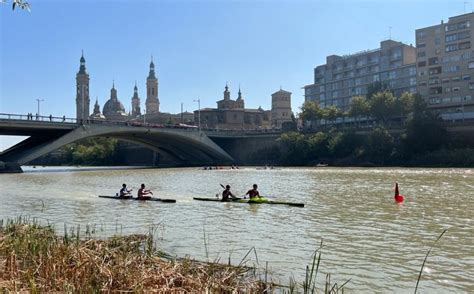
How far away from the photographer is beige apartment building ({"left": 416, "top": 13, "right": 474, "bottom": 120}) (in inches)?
3846

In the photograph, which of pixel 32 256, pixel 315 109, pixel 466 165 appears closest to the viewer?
pixel 32 256

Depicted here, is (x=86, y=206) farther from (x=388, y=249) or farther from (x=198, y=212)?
(x=388, y=249)

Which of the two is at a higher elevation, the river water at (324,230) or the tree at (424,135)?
the tree at (424,135)

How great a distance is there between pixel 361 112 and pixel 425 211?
76.1m

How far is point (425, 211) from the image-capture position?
72.5 feet

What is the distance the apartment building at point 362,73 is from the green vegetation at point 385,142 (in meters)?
24.6

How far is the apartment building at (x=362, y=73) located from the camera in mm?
123250

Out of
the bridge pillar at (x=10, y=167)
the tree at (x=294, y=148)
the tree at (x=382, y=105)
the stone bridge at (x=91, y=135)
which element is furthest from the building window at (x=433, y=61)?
the bridge pillar at (x=10, y=167)

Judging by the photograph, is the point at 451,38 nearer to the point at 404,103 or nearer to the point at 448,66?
the point at 448,66

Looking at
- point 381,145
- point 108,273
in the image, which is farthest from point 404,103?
point 108,273

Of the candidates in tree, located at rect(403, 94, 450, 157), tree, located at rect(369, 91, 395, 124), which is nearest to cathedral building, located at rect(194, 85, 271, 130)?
tree, located at rect(369, 91, 395, 124)

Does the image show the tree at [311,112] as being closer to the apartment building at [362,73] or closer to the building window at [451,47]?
the apartment building at [362,73]

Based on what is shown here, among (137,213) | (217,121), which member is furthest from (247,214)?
(217,121)

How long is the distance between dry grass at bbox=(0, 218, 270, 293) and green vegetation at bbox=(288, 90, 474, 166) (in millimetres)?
65150
